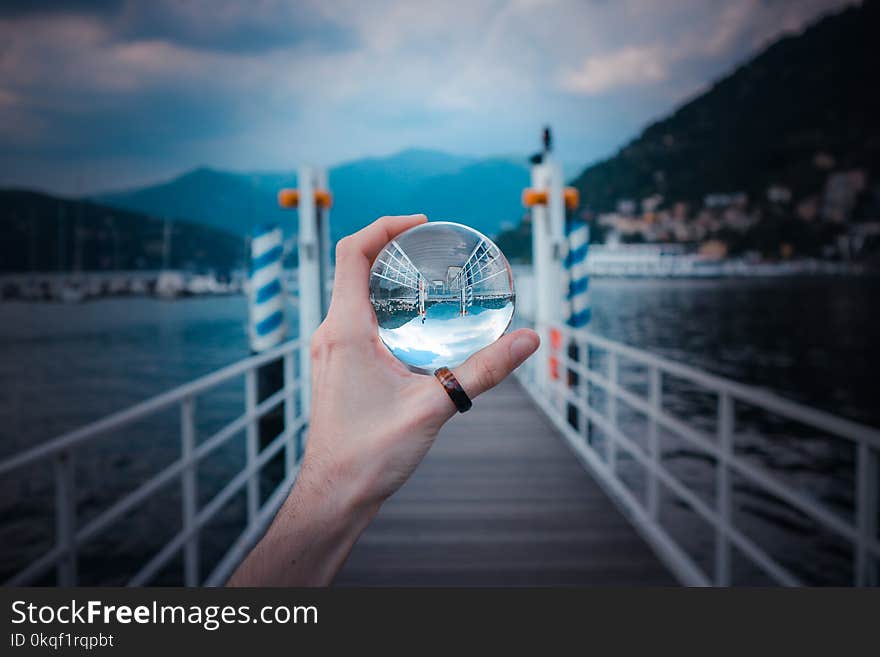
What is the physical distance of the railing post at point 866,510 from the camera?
1.65 m

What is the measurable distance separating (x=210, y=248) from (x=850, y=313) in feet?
207

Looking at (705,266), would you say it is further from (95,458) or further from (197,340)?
(95,458)

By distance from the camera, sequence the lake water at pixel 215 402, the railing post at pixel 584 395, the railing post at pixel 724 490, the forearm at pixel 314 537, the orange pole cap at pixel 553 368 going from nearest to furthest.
→ the forearm at pixel 314 537
the railing post at pixel 724 490
the railing post at pixel 584 395
the orange pole cap at pixel 553 368
the lake water at pixel 215 402

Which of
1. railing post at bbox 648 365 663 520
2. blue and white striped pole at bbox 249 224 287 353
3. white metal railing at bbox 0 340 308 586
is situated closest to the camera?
white metal railing at bbox 0 340 308 586

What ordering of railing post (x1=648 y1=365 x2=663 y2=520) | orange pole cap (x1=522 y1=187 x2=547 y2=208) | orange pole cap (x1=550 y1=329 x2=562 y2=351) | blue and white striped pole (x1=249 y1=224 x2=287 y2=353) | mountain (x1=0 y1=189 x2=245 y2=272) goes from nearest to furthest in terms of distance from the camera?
railing post (x1=648 y1=365 x2=663 y2=520)
blue and white striped pole (x1=249 y1=224 x2=287 y2=353)
orange pole cap (x1=550 y1=329 x2=562 y2=351)
orange pole cap (x1=522 y1=187 x2=547 y2=208)
mountain (x1=0 y1=189 x2=245 y2=272)

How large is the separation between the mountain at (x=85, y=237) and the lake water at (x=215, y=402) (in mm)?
6455

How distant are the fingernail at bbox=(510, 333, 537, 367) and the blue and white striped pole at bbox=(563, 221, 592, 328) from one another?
18.9ft

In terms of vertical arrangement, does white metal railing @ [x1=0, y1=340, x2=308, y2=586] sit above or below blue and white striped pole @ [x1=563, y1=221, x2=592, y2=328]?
below

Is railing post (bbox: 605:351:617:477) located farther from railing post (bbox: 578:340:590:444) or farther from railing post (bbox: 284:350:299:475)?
railing post (bbox: 284:350:299:475)

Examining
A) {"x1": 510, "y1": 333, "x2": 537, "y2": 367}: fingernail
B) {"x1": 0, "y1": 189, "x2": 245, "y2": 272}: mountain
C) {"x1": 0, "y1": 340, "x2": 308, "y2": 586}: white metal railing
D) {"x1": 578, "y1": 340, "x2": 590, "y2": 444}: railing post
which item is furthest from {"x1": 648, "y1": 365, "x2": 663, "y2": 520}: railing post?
{"x1": 0, "y1": 189, "x2": 245, "y2": 272}: mountain

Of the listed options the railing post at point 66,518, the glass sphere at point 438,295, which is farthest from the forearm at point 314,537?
the railing post at point 66,518

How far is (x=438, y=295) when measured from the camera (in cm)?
73

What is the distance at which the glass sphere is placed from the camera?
722mm

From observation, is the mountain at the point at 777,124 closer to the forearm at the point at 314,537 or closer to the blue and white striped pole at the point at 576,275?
the blue and white striped pole at the point at 576,275
